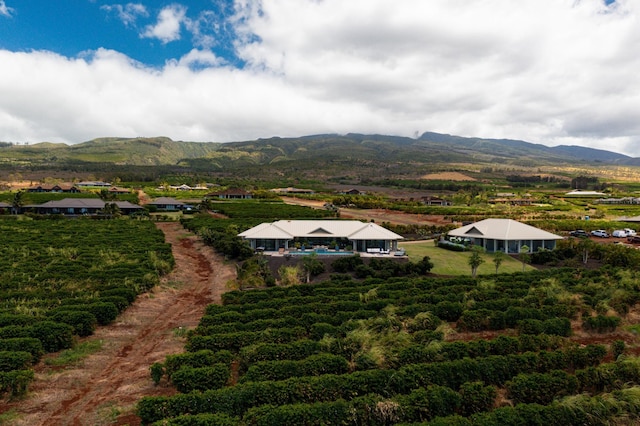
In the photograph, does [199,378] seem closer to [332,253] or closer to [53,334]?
[53,334]

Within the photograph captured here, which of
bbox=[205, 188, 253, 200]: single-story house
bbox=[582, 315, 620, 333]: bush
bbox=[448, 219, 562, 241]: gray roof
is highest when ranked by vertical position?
bbox=[205, 188, 253, 200]: single-story house

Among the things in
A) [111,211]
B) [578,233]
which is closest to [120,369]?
[578,233]

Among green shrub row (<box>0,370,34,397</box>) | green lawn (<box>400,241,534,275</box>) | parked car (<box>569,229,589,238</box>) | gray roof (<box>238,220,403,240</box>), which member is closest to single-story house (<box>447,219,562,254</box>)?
green lawn (<box>400,241,534,275</box>)

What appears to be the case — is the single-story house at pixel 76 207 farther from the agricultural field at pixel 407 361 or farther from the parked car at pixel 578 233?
the parked car at pixel 578 233

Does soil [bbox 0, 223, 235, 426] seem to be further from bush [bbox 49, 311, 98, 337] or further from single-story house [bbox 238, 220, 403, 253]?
single-story house [bbox 238, 220, 403, 253]

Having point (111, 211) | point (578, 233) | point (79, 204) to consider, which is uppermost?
point (79, 204)

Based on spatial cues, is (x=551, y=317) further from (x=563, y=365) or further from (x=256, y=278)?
(x=256, y=278)
